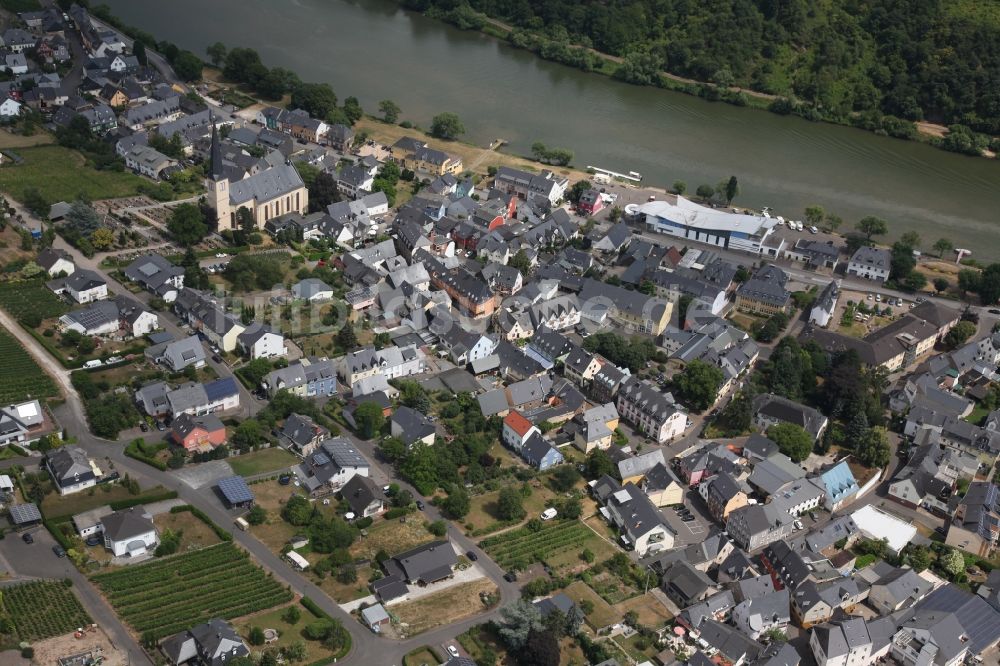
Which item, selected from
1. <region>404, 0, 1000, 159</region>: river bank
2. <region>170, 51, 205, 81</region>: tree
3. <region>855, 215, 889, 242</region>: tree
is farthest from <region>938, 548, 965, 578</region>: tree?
<region>170, 51, 205, 81</region>: tree

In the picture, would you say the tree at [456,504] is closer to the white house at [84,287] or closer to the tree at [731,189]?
the white house at [84,287]

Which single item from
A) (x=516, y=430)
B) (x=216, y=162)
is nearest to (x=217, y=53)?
(x=216, y=162)

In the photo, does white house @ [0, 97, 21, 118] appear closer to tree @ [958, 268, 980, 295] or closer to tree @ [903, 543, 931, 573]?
tree @ [958, 268, 980, 295]

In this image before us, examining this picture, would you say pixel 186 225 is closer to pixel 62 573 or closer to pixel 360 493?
pixel 360 493

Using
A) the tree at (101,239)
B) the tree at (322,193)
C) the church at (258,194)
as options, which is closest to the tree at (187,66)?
the church at (258,194)

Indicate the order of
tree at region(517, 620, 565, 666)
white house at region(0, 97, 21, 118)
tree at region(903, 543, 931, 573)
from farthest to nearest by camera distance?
1. white house at region(0, 97, 21, 118)
2. tree at region(903, 543, 931, 573)
3. tree at region(517, 620, 565, 666)

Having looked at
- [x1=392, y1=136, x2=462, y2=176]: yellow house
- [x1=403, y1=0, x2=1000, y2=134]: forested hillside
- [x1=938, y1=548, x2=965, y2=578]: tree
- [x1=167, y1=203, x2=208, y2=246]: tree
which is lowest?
[x1=938, y1=548, x2=965, y2=578]: tree
